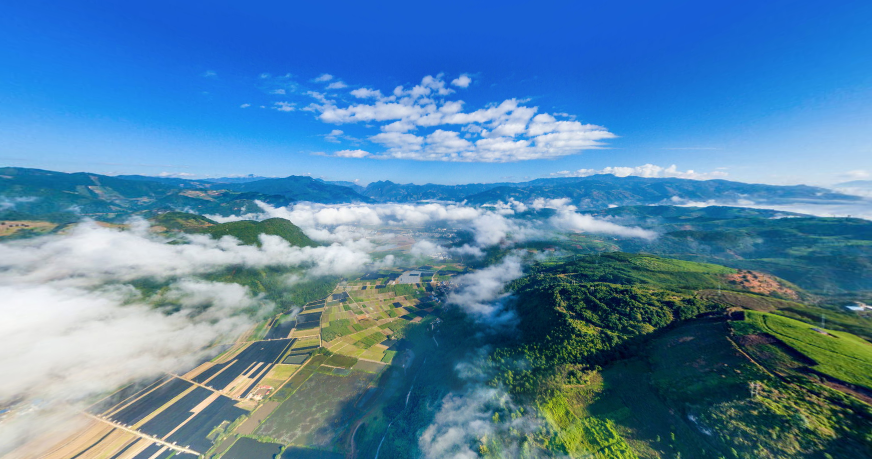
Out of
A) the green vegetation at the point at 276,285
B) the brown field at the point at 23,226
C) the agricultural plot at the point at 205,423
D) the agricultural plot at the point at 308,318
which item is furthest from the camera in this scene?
the green vegetation at the point at 276,285

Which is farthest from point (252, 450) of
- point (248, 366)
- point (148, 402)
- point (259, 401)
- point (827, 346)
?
point (827, 346)

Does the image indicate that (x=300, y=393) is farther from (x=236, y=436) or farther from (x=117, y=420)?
(x=117, y=420)

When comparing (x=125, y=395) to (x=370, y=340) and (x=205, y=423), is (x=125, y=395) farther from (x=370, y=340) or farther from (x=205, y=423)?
(x=370, y=340)

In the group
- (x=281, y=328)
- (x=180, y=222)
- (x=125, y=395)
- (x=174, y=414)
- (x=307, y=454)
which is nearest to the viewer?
(x=307, y=454)

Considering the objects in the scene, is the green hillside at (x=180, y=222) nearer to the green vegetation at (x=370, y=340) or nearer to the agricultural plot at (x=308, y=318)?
the agricultural plot at (x=308, y=318)

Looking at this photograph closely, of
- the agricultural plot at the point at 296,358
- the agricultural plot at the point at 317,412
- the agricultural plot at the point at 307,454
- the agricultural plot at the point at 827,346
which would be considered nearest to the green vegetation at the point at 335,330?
the agricultural plot at the point at 296,358
